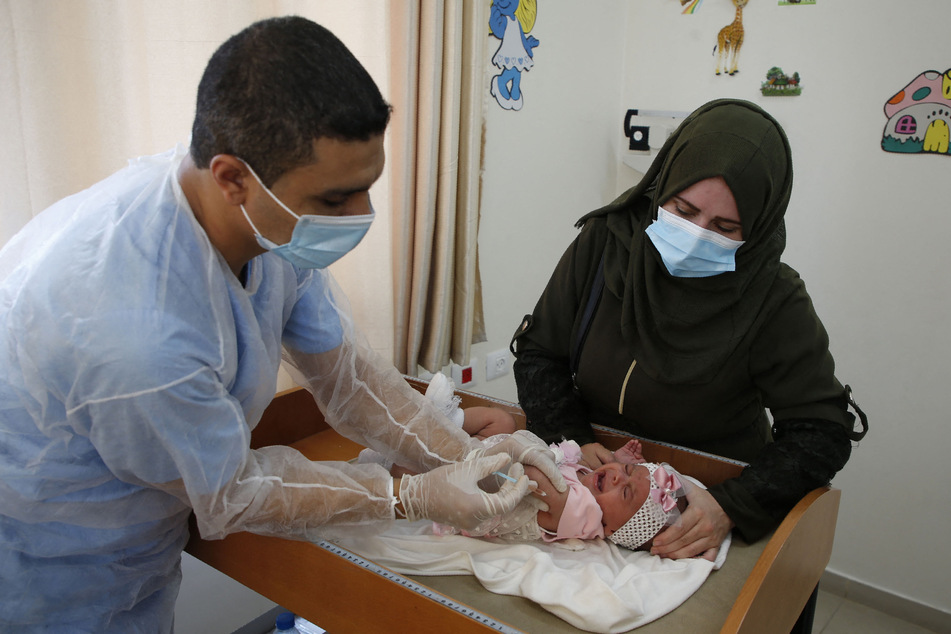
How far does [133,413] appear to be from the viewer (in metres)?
0.93

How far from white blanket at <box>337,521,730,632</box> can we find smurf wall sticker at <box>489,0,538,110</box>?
1.90m

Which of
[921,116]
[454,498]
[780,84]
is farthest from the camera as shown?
[780,84]

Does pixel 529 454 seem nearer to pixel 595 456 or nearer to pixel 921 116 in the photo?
pixel 595 456

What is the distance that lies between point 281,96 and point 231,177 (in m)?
0.15

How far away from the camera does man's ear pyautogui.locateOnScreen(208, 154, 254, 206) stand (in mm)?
928

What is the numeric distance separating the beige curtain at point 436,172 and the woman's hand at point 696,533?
1.15 metres

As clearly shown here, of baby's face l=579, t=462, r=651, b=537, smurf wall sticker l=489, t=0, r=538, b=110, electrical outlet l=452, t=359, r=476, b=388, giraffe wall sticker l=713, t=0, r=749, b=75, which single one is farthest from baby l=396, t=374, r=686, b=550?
giraffe wall sticker l=713, t=0, r=749, b=75

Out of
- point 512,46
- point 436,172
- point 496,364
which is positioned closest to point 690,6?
point 512,46

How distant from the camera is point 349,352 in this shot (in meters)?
1.46

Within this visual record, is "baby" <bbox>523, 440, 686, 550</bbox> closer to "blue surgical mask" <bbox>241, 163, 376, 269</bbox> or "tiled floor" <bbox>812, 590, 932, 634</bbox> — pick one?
"blue surgical mask" <bbox>241, 163, 376, 269</bbox>

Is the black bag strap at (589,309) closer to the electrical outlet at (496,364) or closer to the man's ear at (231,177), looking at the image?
the man's ear at (231,177)

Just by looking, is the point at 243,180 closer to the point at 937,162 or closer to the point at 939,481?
the point at 937,162

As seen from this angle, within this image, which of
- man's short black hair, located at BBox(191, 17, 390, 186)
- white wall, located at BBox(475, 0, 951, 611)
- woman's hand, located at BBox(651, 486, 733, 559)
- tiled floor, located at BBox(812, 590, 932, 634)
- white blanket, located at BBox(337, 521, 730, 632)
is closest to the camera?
man's short black hair, located at BBox(191, 17, 390, 186)

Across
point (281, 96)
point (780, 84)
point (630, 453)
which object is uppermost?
point (780, 84)
